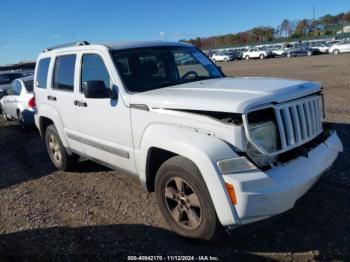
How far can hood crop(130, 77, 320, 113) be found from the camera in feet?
11.0

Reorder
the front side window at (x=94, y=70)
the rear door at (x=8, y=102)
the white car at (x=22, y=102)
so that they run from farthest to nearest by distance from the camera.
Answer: the rear door at (x=8, y=102), the white car at (x=22, y=102), the front side window at (x=94, y=70)

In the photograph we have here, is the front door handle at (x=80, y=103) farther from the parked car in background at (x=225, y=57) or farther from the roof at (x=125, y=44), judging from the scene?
the parked car in background at (x=225, y=57)

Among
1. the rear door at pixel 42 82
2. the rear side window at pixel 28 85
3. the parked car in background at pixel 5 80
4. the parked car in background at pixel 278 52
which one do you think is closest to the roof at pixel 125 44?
the rear door at pixel 42 82

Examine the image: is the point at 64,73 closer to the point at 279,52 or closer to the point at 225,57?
the point at 279,52

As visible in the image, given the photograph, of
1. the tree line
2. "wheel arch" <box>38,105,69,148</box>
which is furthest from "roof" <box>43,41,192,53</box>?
the tree line

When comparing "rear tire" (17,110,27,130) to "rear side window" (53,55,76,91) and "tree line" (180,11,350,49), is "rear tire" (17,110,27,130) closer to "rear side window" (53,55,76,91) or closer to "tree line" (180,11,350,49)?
"rear side window" (53,55,76,91)

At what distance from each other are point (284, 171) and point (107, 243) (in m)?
2.04

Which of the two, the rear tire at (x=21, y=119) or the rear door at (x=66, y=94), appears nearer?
the rear door at (x=66, y=94)

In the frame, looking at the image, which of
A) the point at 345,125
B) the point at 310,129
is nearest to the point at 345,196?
the point at 310,129

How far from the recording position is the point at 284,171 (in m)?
3.32

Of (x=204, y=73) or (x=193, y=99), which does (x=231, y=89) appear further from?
(x=204, y=73)

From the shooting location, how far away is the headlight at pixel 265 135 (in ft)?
10.9

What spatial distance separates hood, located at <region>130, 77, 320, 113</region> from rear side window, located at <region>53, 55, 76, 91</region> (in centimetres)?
162

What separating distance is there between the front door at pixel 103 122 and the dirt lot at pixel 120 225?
2.07 ft
